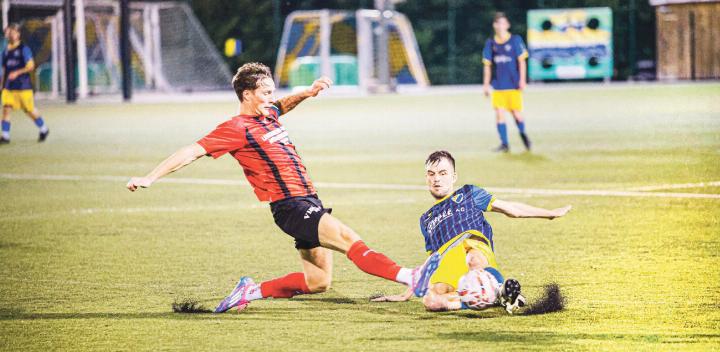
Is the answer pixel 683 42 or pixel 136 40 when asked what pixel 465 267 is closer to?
pixel 683 42

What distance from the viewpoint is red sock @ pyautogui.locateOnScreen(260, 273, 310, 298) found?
7387 mm

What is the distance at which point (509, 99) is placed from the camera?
1920cm

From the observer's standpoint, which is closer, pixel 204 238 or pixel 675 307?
pixel 675 307

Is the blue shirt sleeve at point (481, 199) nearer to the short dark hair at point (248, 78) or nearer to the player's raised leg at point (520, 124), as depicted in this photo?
the short dark hair at point (248, 78)

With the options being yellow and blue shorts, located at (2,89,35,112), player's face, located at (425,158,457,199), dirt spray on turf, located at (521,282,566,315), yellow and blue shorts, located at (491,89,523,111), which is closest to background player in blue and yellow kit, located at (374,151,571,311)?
player's face, located at (425,158,457,199)

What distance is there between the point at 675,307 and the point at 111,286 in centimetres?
376

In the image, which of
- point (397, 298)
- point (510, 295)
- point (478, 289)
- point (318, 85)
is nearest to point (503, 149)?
point (318, 85)

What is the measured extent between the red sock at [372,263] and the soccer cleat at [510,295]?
60cm

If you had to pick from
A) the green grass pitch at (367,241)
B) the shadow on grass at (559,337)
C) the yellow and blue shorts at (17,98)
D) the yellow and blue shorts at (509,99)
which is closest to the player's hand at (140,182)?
→ the green grass pitch at (367,241)

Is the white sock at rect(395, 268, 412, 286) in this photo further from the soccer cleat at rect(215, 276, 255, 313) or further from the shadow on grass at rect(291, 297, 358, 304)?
the soccer cleat at rect(215, 276, 255, 313)

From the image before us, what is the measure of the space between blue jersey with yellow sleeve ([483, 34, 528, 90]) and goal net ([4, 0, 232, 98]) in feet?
74.7

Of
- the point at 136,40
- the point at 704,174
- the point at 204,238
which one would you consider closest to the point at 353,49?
the point at 136,40

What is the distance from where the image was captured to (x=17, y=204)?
13.5 m

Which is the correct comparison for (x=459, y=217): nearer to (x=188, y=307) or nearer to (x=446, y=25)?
(x=188, y=307)
